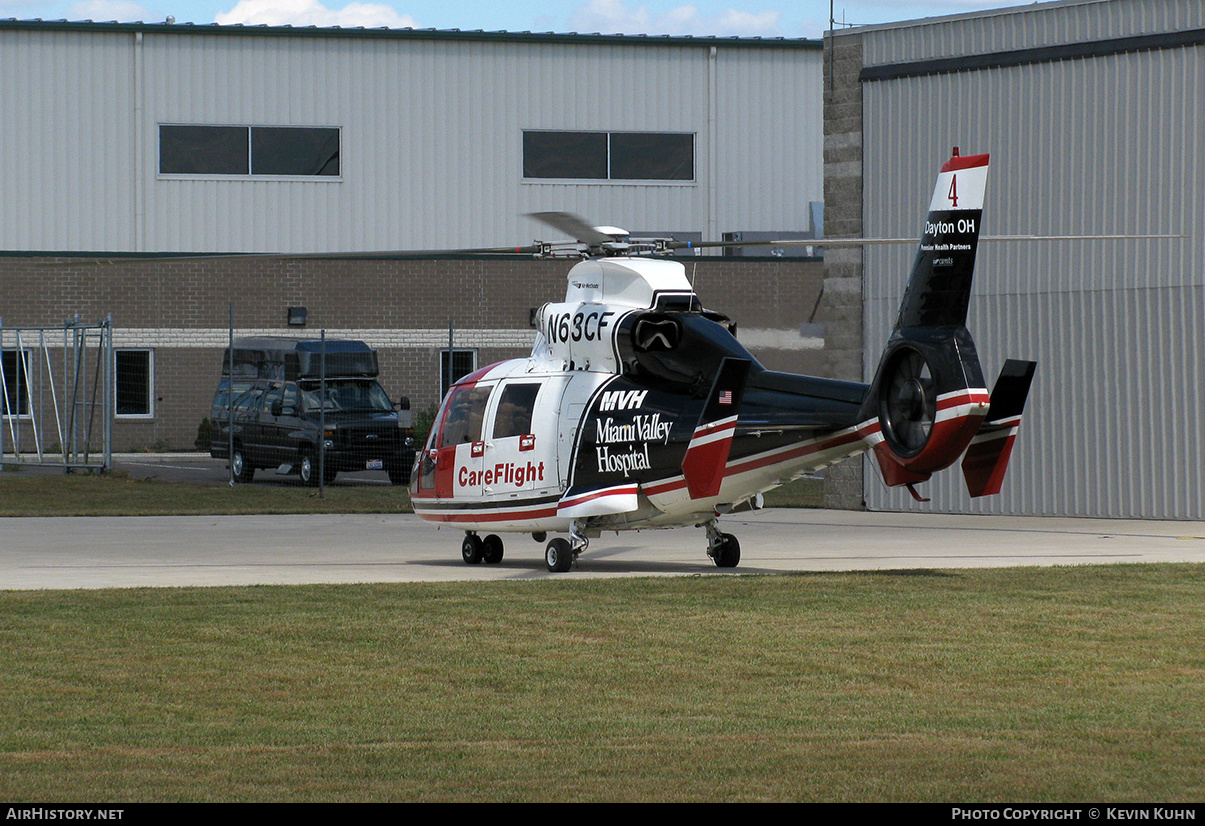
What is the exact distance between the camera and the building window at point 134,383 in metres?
38.9

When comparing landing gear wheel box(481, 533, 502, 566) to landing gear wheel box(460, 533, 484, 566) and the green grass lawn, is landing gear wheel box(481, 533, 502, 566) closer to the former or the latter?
landing gear wheel box(460, 533, 484, 566)

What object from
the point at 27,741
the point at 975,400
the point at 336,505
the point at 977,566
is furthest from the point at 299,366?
the point at 27,741

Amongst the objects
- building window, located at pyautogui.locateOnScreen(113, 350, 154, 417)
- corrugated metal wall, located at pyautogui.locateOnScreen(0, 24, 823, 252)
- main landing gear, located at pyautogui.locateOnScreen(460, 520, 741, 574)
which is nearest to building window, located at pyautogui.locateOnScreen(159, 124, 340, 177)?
corrugated metal wall, located at pyautogui.locateOnScreen(0, 24, 823, 252)

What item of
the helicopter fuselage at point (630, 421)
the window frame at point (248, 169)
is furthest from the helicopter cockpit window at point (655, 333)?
the window frame at point (248, 169)

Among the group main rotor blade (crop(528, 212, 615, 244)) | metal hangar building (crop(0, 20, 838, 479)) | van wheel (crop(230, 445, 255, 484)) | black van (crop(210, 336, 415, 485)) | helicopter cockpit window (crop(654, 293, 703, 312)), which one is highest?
metal hangar building (crop(0, 20, 838, 479))

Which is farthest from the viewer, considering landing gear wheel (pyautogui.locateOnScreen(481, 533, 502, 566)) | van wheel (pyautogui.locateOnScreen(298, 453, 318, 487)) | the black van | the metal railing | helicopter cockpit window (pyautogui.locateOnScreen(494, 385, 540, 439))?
the metal railing

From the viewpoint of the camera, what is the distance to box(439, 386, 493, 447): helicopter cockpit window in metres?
17.4

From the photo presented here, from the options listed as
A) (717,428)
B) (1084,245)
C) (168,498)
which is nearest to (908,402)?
(717,428)

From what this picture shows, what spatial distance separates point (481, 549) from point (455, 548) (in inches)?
73.1

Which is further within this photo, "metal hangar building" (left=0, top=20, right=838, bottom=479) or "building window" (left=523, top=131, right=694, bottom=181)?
"building window" (left=523, top=131, right=694, bottom=181)

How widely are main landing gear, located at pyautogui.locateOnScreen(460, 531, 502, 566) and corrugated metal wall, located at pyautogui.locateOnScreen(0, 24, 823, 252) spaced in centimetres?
2345

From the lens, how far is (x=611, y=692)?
9.18 m

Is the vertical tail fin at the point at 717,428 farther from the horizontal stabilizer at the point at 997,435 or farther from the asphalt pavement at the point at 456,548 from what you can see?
the horizontal stabilizer at the point at 997,435

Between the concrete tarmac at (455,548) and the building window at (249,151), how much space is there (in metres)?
18.2
